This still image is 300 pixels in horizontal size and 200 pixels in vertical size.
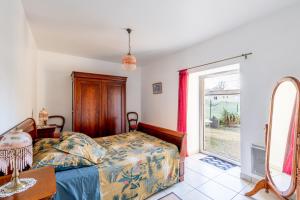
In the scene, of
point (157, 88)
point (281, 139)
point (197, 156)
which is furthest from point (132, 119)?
point (281, 139)

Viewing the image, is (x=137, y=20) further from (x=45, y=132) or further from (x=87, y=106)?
(x=45, y=132)

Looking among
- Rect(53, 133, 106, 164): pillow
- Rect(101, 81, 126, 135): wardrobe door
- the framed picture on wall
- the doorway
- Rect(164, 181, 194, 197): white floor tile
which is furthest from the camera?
the framed picture on wall

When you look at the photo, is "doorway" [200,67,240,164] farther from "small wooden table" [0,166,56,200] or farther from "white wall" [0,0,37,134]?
"white wall" [0,0,37,134]

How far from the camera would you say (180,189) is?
222 cm

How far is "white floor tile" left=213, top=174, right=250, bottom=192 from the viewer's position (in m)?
2.26

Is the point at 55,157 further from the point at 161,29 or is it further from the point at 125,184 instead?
the point at 161,29

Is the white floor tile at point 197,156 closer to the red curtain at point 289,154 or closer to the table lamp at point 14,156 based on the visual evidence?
the red curtain at point 289,154

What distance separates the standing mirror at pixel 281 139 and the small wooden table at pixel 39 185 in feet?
7.34

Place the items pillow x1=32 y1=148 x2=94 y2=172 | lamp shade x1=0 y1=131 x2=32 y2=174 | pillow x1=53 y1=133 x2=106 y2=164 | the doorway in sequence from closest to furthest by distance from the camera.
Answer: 1. lamp shade x1=0 y1=131 x2=32 y2=174
2. pillow x1=32 y1=148 x2=94 y2=172
3. pillow x1=53 y1=133 x2=106 y2=164
4. the doorway

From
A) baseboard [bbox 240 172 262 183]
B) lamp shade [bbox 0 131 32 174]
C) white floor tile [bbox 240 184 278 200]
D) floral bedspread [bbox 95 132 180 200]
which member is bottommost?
white floor tile [bbox 240 184 278 200]

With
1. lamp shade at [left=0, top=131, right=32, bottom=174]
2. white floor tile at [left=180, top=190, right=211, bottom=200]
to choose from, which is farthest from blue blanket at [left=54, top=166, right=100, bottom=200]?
white floor tile at [left=180, top=190, right=211, bottom=200]

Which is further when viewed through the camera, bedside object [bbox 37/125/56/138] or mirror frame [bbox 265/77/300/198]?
bedside object [bbox 37/125/56/138]

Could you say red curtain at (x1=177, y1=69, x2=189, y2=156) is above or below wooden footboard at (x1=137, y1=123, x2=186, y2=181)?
above

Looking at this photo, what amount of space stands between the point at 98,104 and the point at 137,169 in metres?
2.26
